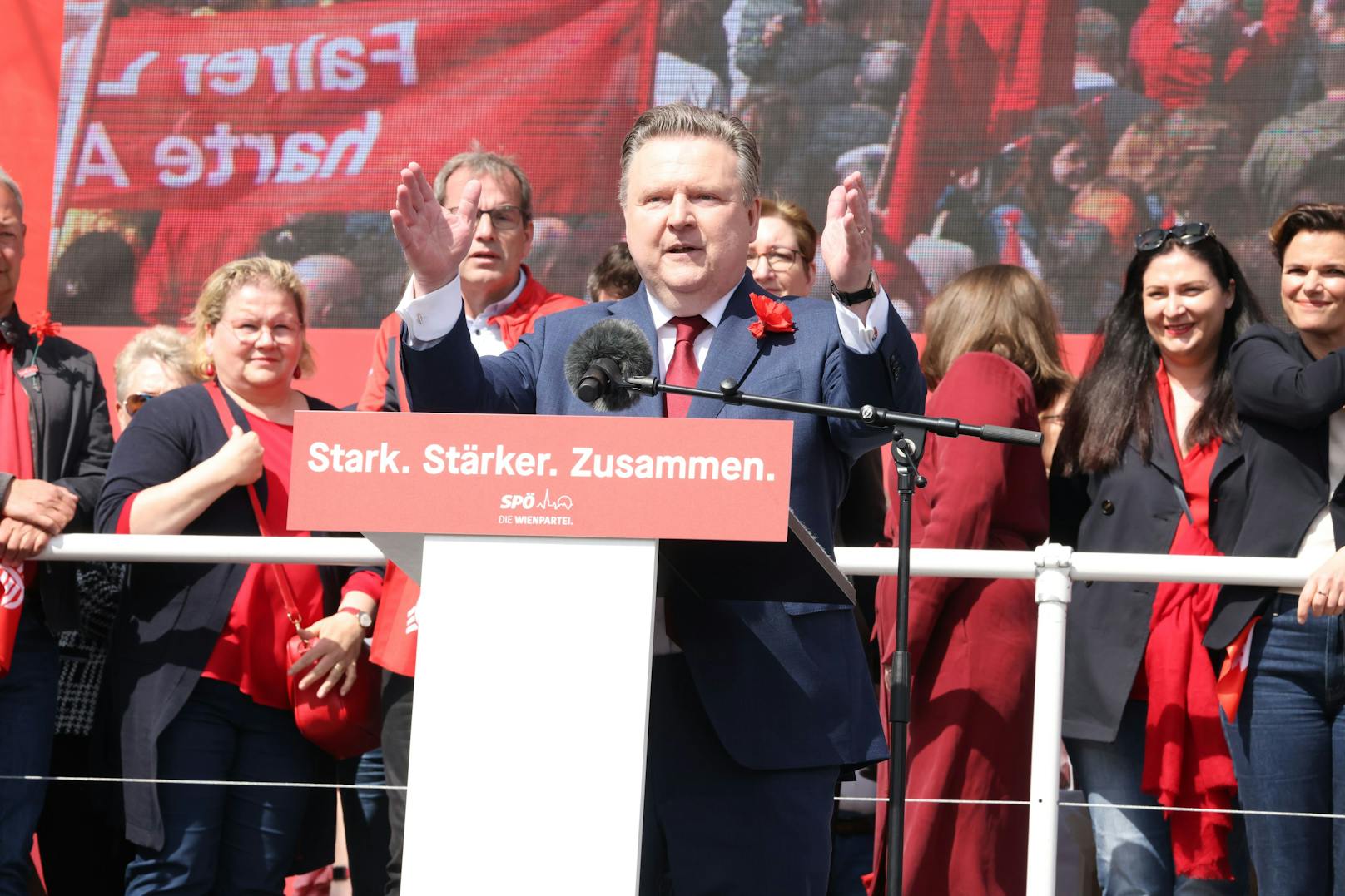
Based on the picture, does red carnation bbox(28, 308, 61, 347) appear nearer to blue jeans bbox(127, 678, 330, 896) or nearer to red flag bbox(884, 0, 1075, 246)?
blue jeans bbox(127, 678, 330, 896)

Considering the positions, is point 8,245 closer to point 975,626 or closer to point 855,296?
point 855,296

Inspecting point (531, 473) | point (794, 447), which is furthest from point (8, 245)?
point (531, 473)

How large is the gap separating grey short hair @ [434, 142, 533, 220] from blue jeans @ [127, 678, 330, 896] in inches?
57.0

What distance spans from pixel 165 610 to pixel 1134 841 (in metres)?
2.09

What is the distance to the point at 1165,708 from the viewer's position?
326 centimetres

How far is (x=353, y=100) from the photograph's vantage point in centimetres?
633

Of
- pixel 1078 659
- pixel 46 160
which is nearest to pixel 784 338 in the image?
pixel 1078 659

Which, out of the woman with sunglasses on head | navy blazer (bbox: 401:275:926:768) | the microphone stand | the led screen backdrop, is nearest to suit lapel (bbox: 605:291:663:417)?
navy blazer (bbox: 401:275:926:768)

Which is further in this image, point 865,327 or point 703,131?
point 703,131

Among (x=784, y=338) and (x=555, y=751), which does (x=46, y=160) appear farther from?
(x=555, y=751)

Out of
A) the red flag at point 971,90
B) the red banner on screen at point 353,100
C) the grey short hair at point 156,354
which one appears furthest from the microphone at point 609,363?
the red banner on screen at point 353,100

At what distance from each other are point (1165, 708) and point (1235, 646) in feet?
0.63

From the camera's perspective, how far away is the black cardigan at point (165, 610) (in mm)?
3385

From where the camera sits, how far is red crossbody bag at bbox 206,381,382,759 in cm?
348
